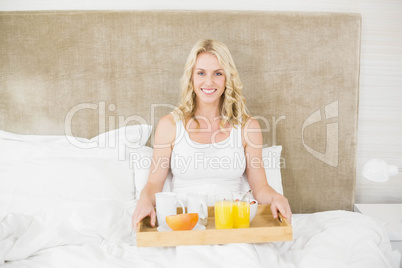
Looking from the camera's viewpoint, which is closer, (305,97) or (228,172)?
(228,172)

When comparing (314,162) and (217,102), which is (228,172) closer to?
(217,102)

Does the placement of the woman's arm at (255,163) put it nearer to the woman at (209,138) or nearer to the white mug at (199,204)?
the woman at (209,138)

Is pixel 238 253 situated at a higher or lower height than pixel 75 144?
lower

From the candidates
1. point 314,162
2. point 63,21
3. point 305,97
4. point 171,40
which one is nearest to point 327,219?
point 314,162

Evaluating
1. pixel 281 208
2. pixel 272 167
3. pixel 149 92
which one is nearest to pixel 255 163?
pixel 272 167

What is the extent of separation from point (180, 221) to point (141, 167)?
60 cm

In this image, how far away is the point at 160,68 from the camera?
1.89m

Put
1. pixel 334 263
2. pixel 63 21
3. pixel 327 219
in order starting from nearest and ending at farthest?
pixel 334 263 → pixel 327 219 → pixel 63 21

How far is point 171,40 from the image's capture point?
187 centimetres

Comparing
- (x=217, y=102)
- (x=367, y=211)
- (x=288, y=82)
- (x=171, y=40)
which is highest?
(x=171, y=40)

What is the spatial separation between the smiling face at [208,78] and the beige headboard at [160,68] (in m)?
0.22

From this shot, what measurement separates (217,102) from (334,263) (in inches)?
38.7

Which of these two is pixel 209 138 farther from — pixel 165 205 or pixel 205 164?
pixel 165 205

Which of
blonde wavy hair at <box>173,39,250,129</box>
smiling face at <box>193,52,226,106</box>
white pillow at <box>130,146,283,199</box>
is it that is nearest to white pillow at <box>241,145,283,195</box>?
Answer: white pillow at <box>130,146,283,199</box>
